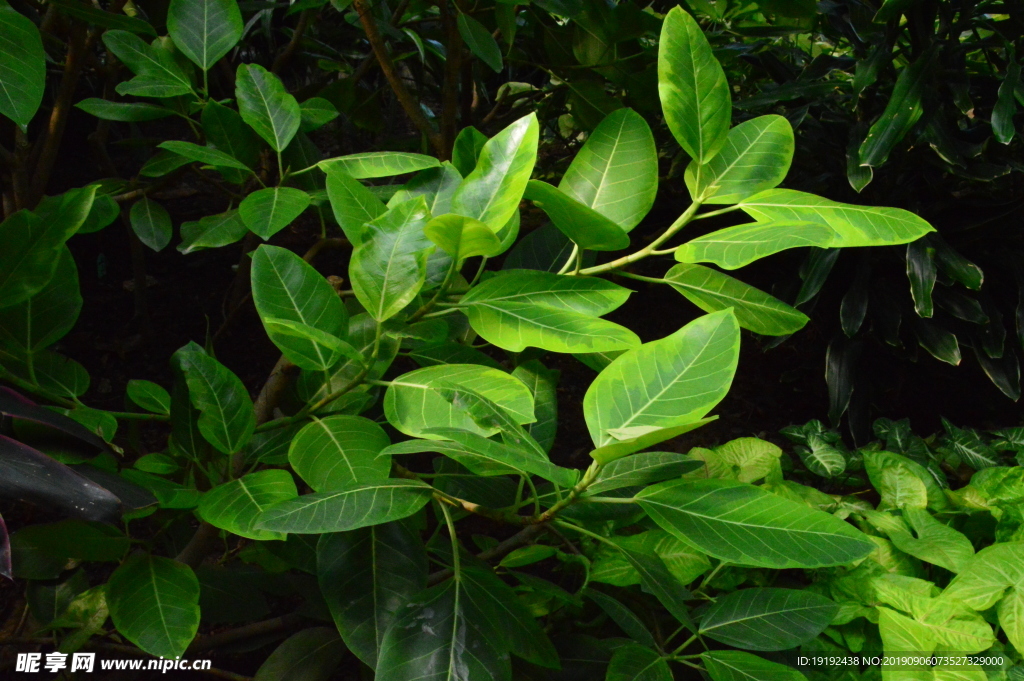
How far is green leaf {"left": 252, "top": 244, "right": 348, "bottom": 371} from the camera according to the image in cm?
72

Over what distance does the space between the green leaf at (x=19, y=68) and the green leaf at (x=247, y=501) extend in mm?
435

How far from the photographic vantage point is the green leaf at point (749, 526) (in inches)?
24.7

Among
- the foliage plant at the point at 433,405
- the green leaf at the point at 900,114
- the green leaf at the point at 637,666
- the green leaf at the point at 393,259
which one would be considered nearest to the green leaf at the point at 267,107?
the foliage plant at the point at 433,405

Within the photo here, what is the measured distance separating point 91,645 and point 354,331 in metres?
0.75

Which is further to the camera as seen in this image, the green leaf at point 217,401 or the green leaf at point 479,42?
the green leaf at point 479,42

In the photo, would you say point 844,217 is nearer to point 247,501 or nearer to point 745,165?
point 745,165

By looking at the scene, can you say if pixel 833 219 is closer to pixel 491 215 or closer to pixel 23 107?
pixel 491 215

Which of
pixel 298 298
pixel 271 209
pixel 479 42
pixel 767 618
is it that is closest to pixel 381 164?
pixel 271 209

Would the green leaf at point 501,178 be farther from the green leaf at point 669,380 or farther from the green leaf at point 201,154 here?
the green leaf at point 201,154

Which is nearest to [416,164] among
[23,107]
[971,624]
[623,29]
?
[23,107]

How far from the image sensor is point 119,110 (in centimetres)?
108

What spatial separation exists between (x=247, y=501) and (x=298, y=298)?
213 millimetres

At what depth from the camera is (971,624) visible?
3.81ft

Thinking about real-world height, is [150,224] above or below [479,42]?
below
